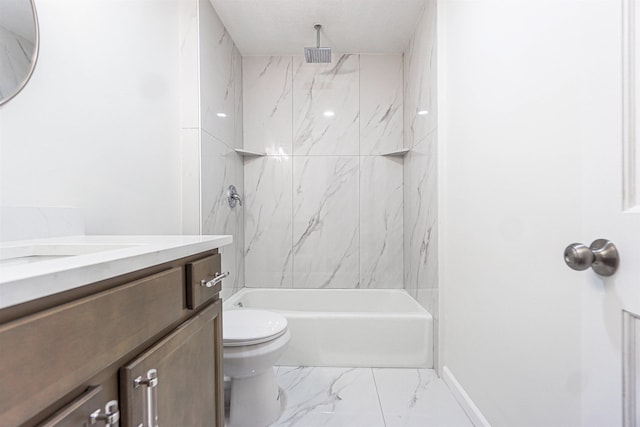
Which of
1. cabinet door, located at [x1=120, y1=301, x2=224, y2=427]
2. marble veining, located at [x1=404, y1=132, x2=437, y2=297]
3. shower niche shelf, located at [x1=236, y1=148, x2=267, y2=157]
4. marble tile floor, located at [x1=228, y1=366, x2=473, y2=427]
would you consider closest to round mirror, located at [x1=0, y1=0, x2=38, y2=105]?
cabinet door, located at [x1=120, y1=301, x2=224, y2=427]

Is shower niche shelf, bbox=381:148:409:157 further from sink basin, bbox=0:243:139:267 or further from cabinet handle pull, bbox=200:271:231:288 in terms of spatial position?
sink basin, bbox=0:243:139:267

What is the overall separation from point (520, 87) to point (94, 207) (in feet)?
5.30

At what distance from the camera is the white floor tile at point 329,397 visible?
1.40m

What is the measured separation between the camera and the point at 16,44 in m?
0.92

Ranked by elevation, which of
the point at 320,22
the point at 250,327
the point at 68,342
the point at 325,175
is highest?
the point at 320,22

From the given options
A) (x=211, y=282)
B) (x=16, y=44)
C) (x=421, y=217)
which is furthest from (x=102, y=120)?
(x=421, y=217)

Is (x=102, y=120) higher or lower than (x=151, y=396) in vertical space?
higher

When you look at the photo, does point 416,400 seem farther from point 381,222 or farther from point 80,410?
point 80,410

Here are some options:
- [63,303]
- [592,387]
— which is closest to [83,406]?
[63,303]

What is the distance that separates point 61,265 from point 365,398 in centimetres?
156

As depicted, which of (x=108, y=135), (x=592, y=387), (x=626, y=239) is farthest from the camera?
(x=108, y=135)

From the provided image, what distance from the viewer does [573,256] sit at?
622 mm

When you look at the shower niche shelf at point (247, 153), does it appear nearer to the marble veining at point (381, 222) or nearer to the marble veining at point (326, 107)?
the marble veining at point (326, 107)

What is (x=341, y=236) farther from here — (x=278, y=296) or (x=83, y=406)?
(x=83, y=406)
